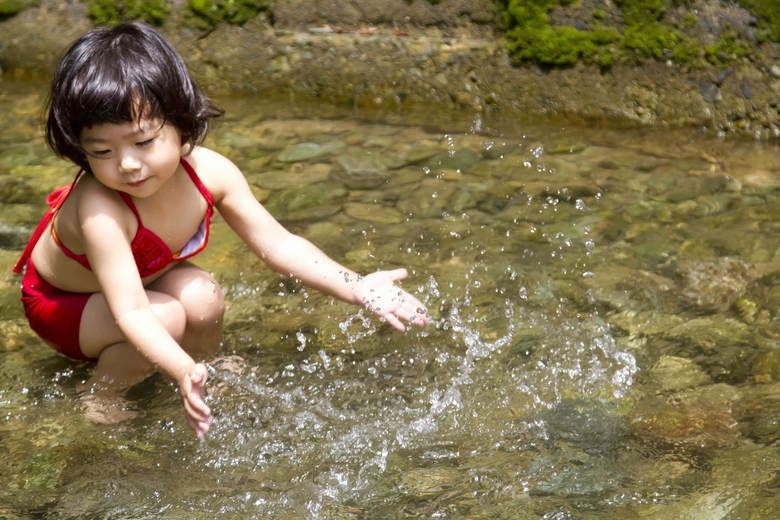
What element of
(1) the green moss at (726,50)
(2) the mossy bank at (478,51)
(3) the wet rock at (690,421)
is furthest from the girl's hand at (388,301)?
(1) the green moss at (726,50)

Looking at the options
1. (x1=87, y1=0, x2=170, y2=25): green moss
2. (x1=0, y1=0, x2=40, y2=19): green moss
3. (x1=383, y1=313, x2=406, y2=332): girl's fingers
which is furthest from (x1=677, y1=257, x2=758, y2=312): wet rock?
(x1=0, y1=0, x2=40, y2=19): green moss

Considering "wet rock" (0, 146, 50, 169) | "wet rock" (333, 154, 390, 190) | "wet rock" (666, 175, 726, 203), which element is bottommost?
"wet rock" (0, 146, 50, 169)

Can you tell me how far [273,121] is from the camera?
4.21 meters

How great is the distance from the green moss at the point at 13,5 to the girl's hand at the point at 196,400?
11.6 ft

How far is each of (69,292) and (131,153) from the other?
0.60 m

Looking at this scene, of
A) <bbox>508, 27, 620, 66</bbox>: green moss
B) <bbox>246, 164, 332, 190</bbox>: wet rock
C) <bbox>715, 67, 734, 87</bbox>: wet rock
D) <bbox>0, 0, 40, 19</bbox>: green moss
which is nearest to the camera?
<bbox>246, 164, 332, 190</bbox>: wet rock

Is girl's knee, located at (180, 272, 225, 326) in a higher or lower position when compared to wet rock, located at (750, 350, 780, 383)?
higher

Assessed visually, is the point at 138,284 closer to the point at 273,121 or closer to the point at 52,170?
the point at 52,170

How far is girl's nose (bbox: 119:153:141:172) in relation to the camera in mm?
1976

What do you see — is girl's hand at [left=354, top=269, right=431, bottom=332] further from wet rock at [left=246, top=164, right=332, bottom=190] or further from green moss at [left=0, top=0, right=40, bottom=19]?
green moss at [left=0, top=0, right=40, bottom=19]

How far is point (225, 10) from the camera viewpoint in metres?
4.46

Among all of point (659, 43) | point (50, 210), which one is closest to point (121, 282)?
point (50, 210)

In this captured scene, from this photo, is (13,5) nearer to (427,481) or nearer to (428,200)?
(428,200)

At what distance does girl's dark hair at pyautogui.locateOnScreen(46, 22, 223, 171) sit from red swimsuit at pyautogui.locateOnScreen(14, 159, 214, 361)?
25cm
